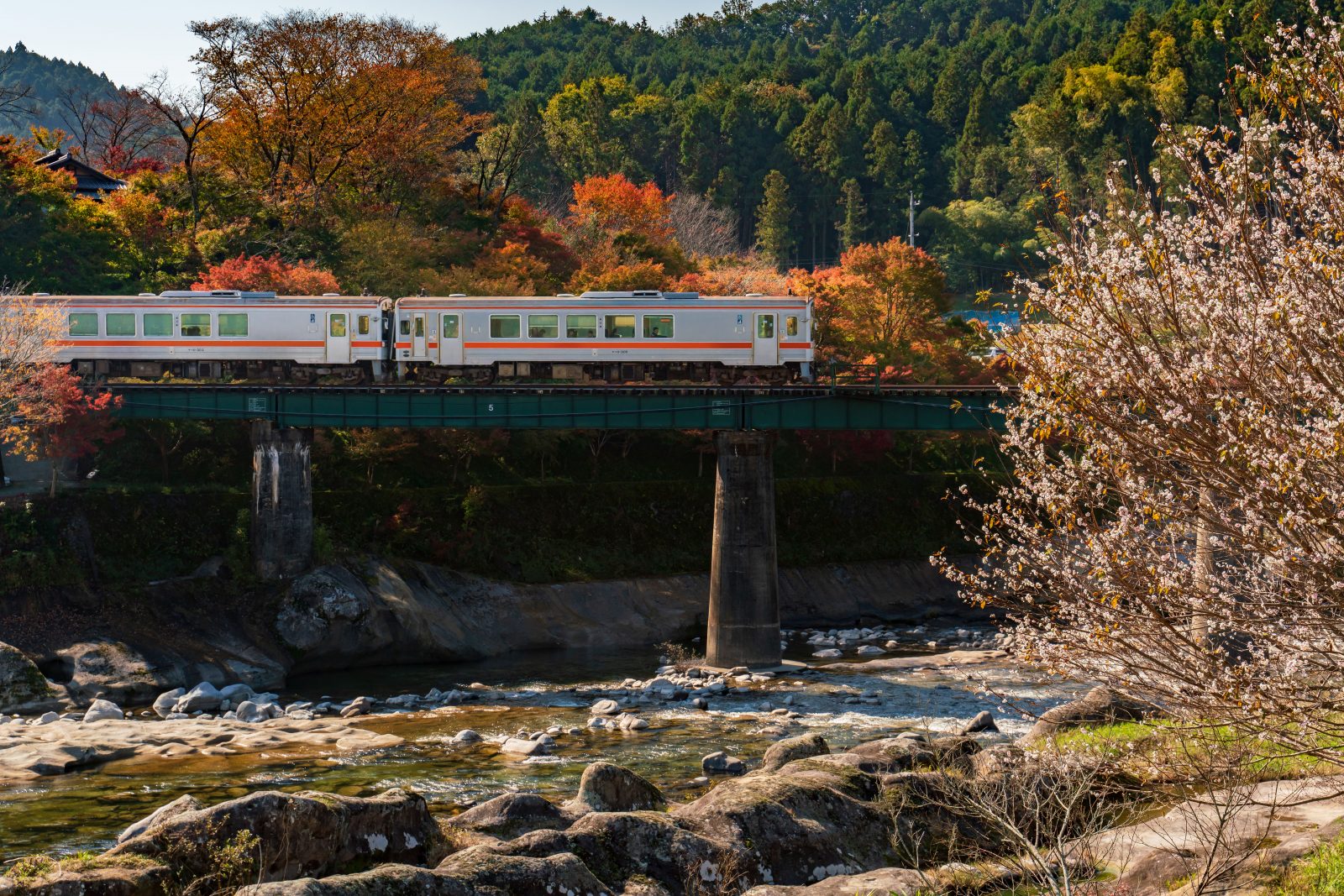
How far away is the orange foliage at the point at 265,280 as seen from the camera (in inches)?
1975

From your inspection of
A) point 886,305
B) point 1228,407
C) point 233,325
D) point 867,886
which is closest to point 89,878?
point 867,886

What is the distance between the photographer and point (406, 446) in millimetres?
47406

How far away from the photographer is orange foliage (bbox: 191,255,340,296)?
50156 mm

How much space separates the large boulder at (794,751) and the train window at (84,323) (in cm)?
3161

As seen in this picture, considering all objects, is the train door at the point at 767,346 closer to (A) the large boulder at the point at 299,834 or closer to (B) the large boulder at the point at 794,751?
(B) the large boulder at the point at 794,751

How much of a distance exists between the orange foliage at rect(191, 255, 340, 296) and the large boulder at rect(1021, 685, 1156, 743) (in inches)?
1384

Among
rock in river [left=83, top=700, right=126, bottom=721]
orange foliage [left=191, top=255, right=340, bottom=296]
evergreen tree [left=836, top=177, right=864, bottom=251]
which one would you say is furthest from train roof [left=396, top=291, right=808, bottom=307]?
evergreen tree [left=836, top=177, right=864, bottom=251]

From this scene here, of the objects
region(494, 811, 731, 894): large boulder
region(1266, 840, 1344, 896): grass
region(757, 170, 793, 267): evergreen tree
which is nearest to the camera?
region(1266, 840, 1344, 896): grass

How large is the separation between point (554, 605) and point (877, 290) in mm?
19933

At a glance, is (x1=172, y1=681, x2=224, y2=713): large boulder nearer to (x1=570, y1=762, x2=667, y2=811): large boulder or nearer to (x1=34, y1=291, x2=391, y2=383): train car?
(x1=34, y1=291, x2=391, y2=383): train car

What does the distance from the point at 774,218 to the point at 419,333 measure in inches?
2258

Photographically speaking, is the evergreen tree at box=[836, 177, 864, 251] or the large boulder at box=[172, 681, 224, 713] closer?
the large boulder at box=[172, 681, 224, 713]

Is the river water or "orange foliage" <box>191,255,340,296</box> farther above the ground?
"orange foliage" <box>191,255,340,296</box>

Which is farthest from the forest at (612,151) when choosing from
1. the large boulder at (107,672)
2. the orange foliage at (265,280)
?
the large boulder at (107,672)
